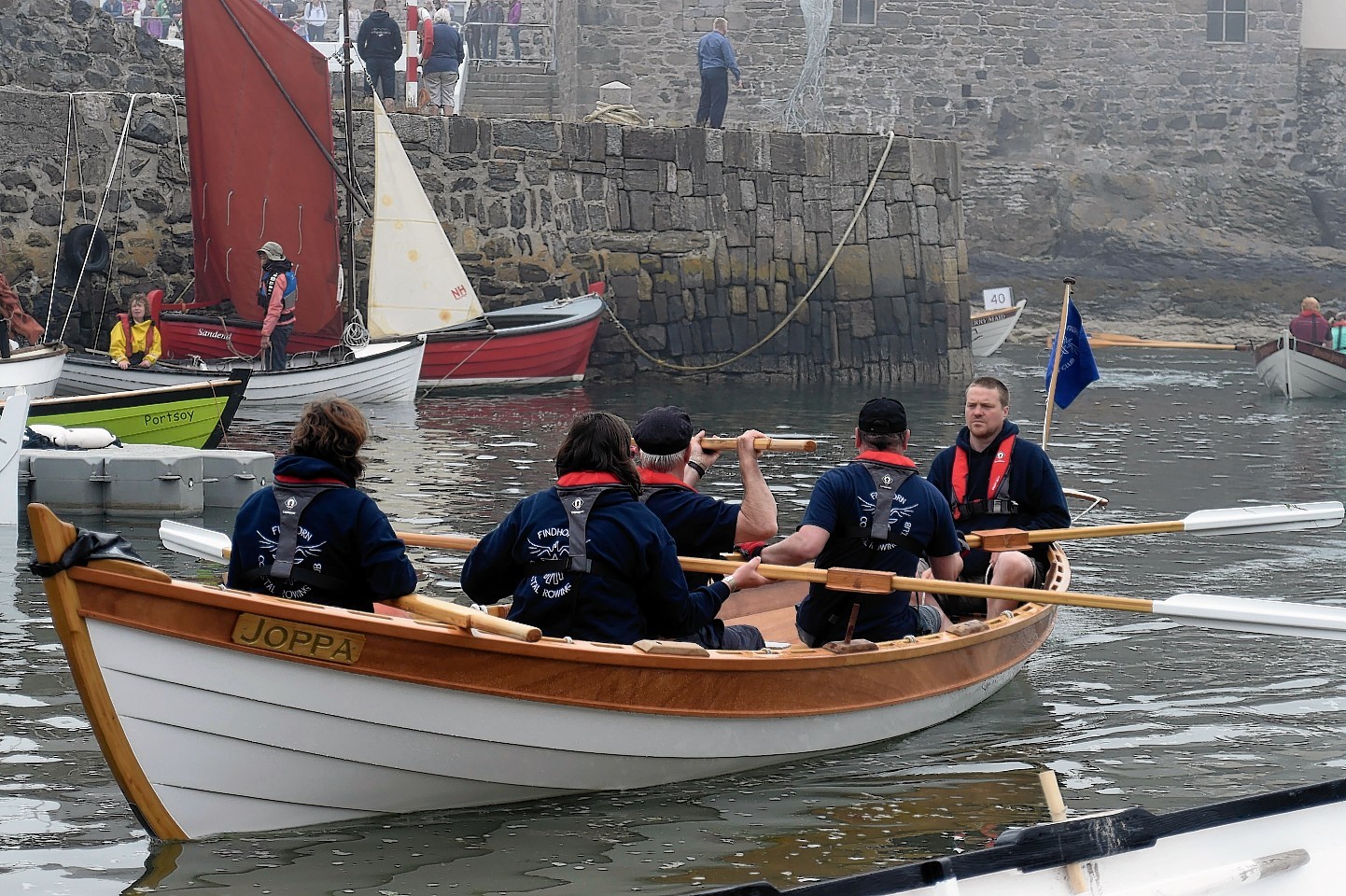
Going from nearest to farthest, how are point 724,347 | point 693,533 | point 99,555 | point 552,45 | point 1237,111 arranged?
1. point 99,555
2. point 693,533
3. point 724,347
4. point 552,45
5. point 1237,111

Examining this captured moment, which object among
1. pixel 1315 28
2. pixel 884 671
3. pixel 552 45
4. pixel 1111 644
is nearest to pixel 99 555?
pixel 884 671

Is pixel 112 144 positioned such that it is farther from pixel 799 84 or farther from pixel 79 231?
pixel 799 84

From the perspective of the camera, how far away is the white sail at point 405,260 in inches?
761

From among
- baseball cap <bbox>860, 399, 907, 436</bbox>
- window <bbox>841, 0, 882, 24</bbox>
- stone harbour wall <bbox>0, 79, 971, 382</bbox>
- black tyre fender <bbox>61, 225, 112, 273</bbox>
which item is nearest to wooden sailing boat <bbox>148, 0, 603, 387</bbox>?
black tyre fender <bbox>61, 225, 112, 273</bbox>

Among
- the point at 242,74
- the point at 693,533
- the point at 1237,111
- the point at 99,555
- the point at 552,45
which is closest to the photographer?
the point at 99,555

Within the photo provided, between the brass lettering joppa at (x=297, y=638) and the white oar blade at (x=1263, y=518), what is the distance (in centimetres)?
433

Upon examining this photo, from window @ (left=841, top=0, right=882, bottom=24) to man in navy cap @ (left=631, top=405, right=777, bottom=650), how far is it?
3067cm

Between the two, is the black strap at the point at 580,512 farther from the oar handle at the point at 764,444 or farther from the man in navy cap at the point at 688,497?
the oar handle at the point at 764,444

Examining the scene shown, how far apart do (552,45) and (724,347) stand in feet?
44.5

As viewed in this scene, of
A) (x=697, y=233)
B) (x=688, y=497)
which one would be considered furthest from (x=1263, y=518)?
(x=697, y=233)

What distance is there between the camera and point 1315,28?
38.4m

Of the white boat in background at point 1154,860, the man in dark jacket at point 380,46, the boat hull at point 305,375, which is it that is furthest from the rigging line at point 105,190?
the white boat in background at point 1154,860

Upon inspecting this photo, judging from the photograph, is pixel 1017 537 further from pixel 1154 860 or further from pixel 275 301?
pixel 275 301

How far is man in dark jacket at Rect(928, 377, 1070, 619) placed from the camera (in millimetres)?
7895
